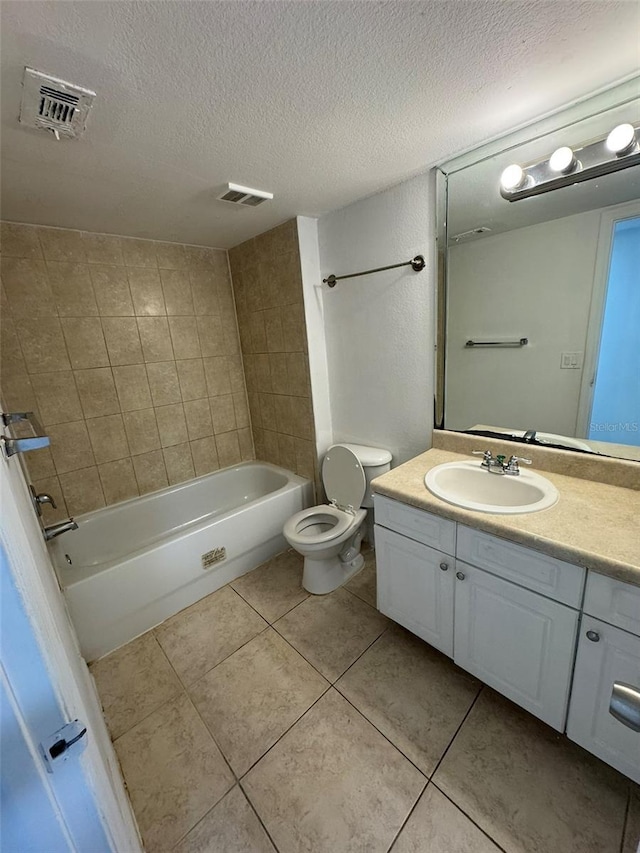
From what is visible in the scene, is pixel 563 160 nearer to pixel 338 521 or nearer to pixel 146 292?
pixel 338 521

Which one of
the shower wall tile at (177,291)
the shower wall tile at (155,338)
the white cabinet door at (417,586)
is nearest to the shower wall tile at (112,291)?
the shower wall tile at (155,338)

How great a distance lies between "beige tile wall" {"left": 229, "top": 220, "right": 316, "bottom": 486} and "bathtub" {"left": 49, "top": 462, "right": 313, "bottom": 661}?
0.90 ft

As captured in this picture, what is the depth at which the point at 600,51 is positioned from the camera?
3.06 ft

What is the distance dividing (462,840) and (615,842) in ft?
1.39

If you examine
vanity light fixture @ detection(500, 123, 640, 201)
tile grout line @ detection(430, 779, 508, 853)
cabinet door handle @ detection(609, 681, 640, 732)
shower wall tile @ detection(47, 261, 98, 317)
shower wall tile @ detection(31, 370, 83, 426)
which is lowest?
tile grout line @ detection(430, 779, 508, 853)

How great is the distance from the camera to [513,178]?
1309mm

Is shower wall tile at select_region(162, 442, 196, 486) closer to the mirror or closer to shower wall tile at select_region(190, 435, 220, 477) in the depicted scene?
shower wall tile at select_region(190, 435, 220, 477)

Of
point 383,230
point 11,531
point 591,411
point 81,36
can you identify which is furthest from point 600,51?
point 11,531

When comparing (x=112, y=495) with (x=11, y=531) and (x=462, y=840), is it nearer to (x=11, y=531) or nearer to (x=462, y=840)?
(x=11, y=531)

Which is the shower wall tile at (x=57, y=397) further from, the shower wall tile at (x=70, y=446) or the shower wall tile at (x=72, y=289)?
the shower wall tile at (x=72, y=289)

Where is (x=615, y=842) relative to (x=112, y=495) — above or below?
below

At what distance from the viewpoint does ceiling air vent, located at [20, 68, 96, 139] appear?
0.88m

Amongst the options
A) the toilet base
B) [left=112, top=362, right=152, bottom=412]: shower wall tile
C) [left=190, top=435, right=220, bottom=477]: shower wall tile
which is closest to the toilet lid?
the toilet base

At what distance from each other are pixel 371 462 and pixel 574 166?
1.50m
